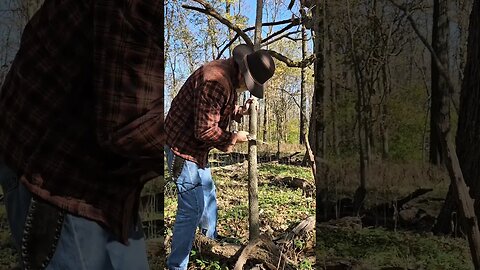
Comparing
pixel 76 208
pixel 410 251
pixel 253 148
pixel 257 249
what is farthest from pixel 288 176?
pixel 76 208

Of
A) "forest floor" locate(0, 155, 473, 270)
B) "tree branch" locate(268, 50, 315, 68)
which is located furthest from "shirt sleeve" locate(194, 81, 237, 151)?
"forest floor" locate(0, 155, 473, 270)

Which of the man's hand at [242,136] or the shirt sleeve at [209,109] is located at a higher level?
the shirt sleeve at [209,109]

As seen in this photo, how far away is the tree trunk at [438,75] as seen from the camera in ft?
5.41

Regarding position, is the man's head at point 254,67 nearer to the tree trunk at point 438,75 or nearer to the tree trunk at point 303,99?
the tree trunk at point 303,99

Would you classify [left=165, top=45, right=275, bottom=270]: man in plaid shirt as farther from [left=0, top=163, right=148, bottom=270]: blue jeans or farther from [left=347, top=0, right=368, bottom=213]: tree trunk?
[left=0, top=163, right=148, bottom=270]: blue jeans

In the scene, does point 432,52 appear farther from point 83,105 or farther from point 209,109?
point 83,105

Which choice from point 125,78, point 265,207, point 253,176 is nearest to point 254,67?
point 253,176

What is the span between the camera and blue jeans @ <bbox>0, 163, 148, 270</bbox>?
1.04 meters

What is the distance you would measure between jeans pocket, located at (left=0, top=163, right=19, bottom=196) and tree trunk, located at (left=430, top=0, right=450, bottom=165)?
4.65 feet

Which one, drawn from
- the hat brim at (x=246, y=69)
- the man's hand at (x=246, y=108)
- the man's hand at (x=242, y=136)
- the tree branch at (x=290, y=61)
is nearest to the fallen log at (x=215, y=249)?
the man's hand at (x=242, y=136)

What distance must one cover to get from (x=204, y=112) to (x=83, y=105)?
3.53 ft

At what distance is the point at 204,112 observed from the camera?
2053mm

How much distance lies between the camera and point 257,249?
241 centimetres

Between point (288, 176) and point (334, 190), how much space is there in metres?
0.46
